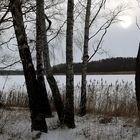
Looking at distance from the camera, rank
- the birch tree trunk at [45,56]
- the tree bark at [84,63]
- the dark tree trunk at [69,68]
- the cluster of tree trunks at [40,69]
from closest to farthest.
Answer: the cluster of tree trunks at [40,69], the dark tree trunk at [69,68], the birch tree trunk at [45,56], the tree bark at [84,63]

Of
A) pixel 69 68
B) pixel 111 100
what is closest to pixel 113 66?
pixel 111 100

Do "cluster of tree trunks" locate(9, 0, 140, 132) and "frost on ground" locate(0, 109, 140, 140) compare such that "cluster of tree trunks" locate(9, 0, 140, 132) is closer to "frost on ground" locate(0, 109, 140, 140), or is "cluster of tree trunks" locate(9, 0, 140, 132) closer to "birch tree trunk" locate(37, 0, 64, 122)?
"birch tree trunk" locate(37, 0, 64, 122)

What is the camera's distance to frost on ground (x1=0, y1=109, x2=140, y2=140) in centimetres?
949

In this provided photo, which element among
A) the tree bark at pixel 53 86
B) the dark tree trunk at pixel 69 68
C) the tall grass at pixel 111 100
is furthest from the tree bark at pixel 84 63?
the dark tree trunk at pixel 69 68

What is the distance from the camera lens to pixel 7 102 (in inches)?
622

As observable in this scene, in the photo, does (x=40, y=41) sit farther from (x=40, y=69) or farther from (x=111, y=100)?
(x=111, y=100)

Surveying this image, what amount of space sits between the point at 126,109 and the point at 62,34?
11.5ft

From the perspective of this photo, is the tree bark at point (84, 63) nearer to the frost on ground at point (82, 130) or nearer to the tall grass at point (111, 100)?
the tall grass at point (111, 100)

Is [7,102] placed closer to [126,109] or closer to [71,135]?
[126,109]

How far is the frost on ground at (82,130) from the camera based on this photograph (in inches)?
374

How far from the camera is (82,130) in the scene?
396 inches

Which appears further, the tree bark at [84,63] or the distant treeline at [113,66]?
the distant treeline at [113,66]

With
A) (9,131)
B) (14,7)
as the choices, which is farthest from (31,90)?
(14,7)

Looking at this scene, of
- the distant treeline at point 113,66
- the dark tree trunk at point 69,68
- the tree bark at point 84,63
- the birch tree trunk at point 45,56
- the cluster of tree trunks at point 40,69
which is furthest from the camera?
the distant treeline at point 113,66
